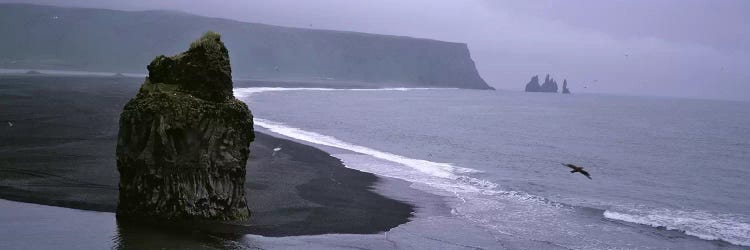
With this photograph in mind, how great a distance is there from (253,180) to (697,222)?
15.7 metres

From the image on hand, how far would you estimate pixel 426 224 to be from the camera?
20188 millimetres

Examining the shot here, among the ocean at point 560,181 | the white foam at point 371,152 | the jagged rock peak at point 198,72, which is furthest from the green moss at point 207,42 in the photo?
the white foam at point 371,152

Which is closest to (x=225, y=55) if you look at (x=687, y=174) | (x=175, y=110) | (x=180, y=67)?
(x=180, y=67)

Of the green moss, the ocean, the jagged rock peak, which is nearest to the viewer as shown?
the jagged rock peak

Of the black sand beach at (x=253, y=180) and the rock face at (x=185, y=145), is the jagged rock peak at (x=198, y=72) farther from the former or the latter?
the black sand beach at (x=253, y=180)

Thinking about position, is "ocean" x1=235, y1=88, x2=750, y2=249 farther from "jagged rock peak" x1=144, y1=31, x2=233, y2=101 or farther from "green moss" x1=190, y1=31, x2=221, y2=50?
"green moss" x1=190, y1=31, x2=221, y2=50

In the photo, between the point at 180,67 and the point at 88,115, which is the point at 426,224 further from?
the point at 88,115

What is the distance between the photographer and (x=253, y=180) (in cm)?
2300

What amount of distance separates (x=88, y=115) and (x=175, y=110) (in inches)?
1065

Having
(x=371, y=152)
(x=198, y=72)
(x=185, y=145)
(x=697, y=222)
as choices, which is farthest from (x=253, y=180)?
(x=371, y=152)

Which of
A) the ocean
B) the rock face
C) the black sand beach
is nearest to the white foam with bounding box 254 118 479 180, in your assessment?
the ocean

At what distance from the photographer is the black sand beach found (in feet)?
58.0

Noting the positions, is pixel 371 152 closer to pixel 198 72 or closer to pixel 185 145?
pixel 198 72

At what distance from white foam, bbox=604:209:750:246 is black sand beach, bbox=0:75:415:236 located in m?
8.42
